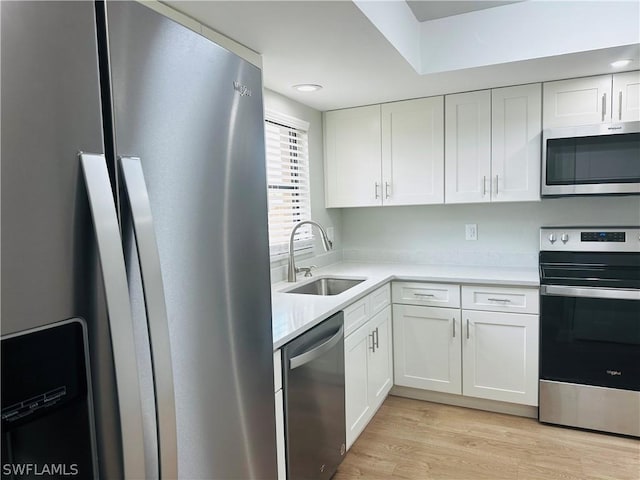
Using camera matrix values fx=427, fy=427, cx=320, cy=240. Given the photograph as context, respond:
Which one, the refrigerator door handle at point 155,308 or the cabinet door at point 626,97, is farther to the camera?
the cabinet door at point 626,97

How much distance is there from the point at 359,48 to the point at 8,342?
1.85 metres

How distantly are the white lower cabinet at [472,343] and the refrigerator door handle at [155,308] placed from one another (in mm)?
2322

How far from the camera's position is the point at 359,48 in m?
1.99

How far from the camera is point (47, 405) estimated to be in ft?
2.07

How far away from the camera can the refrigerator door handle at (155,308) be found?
2.41 feet

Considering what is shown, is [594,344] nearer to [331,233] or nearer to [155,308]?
[331,233]

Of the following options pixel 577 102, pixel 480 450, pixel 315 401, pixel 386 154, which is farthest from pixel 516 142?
pixel 315 401

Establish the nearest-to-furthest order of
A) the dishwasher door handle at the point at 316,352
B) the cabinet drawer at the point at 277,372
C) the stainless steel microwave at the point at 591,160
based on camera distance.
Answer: the cabinet drawer at the point at 277,372 < the dishwasher door handle at the point at 316,352 < the stainless steel microwave at the point at 591,160

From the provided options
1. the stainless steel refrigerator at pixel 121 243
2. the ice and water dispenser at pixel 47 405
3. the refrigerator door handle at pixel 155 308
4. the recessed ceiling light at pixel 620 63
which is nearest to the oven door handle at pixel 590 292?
the recessed ceiling light at pixel 620 63

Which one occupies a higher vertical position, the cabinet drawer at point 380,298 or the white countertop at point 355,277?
the white countertop at point 355,277

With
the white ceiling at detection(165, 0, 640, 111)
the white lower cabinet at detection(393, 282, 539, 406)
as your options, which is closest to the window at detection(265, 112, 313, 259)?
the white ceiling at detection(165, 0, 640, 111)

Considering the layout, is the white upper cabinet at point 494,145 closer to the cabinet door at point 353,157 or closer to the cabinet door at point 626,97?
the cabinet door at point 626,97

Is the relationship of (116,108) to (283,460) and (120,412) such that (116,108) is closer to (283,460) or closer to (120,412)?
(120,412)

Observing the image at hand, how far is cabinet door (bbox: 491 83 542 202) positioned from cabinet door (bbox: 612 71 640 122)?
0.40 meters
